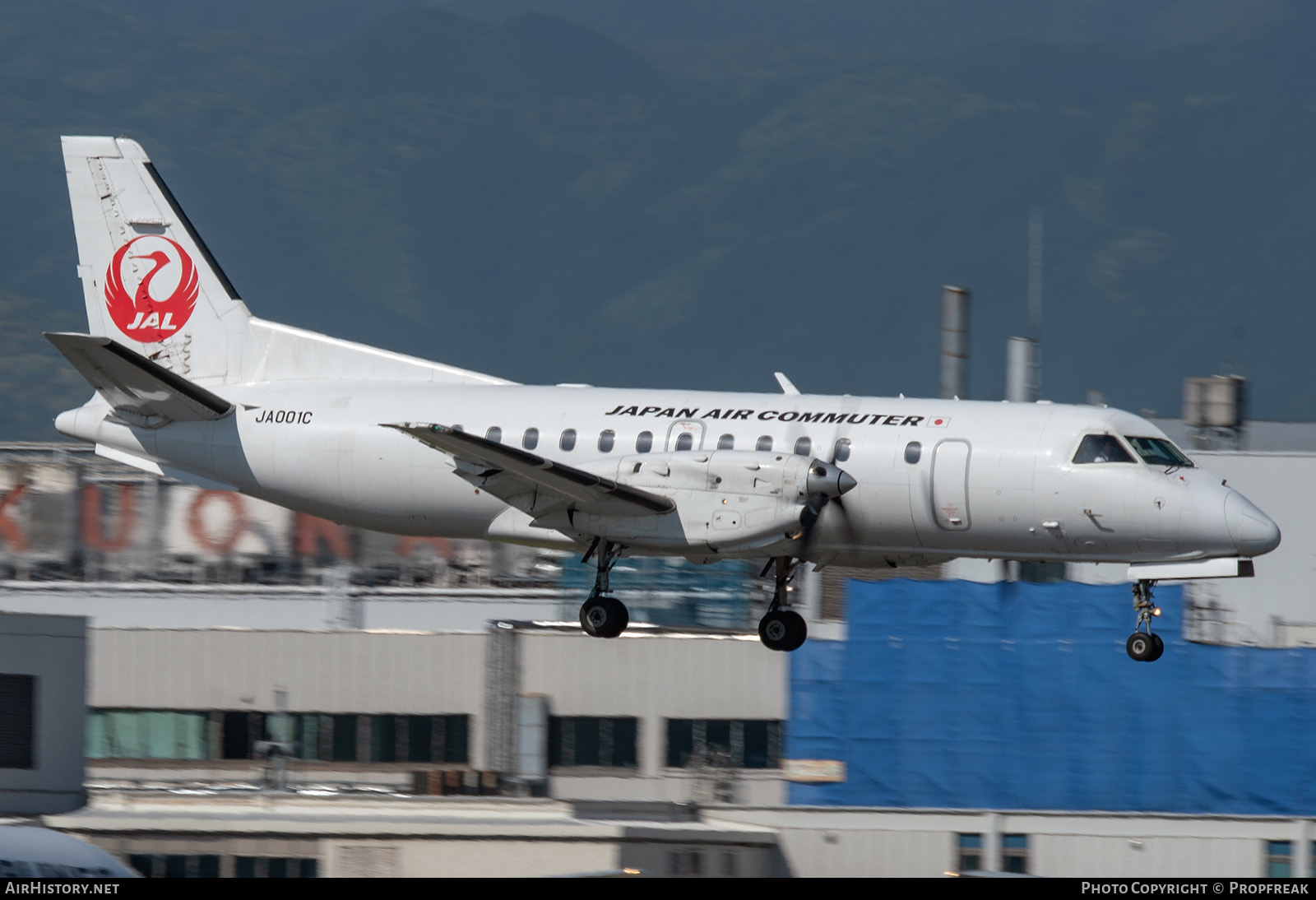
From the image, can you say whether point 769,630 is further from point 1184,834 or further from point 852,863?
point 1184,834

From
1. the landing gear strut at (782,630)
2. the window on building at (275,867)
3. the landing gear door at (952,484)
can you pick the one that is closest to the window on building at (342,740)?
the window on building at (275,867)

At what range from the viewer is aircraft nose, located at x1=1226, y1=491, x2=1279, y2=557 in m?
24.1

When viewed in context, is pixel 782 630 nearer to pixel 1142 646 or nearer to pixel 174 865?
pixel 1142 646

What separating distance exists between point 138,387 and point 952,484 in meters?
13.4

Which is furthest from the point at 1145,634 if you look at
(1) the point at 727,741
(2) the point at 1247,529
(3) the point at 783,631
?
(1) the point at 727,741

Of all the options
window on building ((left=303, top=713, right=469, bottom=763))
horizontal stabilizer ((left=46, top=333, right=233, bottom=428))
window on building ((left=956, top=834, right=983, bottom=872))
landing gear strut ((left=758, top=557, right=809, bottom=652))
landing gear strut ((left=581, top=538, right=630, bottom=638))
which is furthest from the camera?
window on building ((left=303, top=713, right=469, bottom=763))

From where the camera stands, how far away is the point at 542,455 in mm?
26750

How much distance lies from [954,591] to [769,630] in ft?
58.8

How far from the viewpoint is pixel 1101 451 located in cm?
2453

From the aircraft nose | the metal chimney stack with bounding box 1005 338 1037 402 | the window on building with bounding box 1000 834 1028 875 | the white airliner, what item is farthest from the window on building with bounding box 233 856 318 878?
the metal chimney stack with bounding box 1005 338 1037 402

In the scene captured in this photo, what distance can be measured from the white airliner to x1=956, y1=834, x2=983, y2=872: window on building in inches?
534

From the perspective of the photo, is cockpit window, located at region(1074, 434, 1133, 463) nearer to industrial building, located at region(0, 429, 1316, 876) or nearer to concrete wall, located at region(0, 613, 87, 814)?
industrial building, located at region(0, 429, 1316, 876)

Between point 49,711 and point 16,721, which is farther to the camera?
point 49,711
